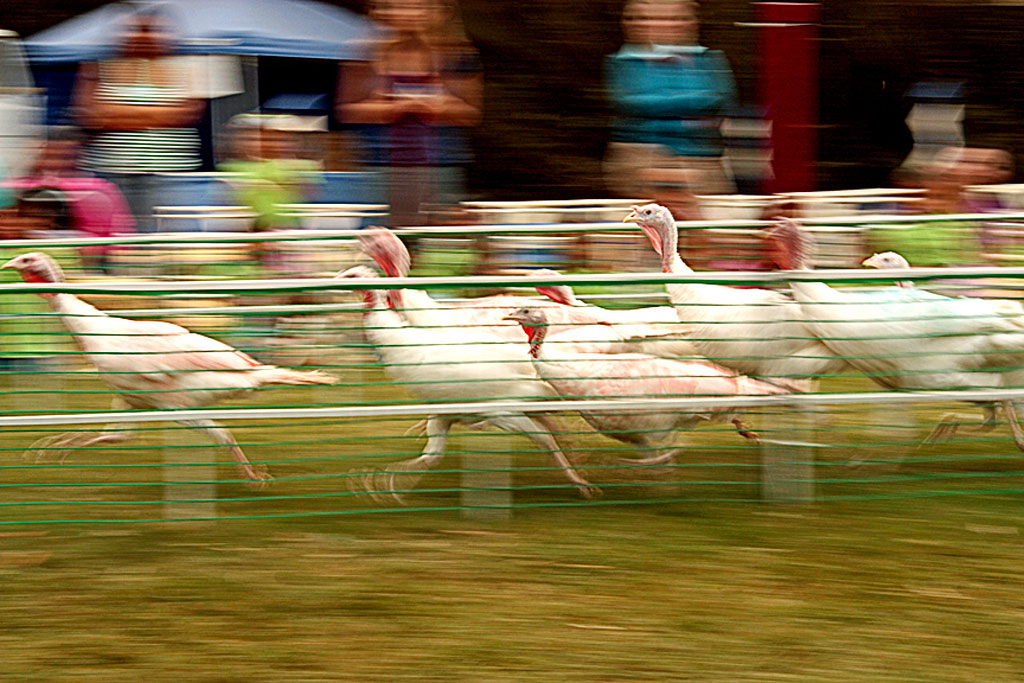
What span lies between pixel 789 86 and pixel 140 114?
4.13m

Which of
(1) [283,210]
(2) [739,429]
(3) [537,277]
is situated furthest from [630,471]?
(1) [283,210]

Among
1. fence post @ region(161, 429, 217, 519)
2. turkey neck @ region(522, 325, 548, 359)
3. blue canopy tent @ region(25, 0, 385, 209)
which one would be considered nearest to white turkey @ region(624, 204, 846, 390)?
turkey neck @ region(522, 325, 548, 359)

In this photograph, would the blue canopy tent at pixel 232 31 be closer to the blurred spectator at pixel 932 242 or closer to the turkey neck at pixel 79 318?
the turkey neck at pixel 79 318

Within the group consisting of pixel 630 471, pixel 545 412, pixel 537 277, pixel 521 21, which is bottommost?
pixel 630 471

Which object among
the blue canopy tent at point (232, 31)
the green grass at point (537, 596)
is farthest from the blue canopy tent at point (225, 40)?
the green grass at point (537, 596)

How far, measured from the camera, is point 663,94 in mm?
7062

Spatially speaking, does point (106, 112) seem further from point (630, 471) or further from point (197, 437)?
point (630, 471)

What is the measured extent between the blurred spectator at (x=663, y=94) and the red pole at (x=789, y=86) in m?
2.04

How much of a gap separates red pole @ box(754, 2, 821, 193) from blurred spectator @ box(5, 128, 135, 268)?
4287 millimetres

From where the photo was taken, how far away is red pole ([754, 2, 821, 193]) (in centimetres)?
488

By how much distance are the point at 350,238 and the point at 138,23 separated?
226 cm

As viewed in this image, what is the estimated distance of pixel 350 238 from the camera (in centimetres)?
652

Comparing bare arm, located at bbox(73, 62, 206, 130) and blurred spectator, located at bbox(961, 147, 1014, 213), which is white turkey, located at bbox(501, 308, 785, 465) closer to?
bare arm, located at bbox(73, 62, 206, 130)

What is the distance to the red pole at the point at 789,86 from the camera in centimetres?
488
